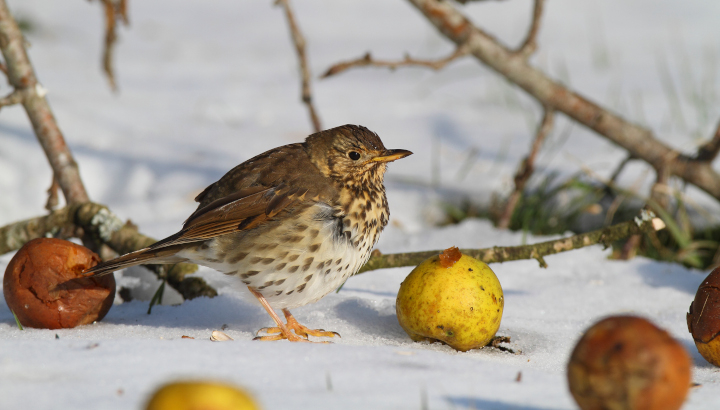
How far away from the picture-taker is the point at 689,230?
18.0ft

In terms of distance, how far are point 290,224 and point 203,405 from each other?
5.27 ft

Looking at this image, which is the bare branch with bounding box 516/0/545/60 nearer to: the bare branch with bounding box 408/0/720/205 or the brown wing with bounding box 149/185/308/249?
the bare branch with bounding box 408/0/720/205

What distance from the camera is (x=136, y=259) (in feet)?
10.3

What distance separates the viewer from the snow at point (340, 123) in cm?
220

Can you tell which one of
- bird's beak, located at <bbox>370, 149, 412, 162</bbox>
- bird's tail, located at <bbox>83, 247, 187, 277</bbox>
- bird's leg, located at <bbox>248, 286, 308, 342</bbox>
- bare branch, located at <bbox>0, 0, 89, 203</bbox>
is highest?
bare branch, located at <bbox>0, 0, 89, 203</bbox>

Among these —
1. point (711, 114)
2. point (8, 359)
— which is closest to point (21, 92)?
point (8, 359)

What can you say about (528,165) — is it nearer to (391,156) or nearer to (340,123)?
(391,156)

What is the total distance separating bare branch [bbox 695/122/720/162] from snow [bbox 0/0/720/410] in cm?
8

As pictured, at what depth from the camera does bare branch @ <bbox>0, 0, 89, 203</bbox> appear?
166 inches

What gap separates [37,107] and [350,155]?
2080 millimetres

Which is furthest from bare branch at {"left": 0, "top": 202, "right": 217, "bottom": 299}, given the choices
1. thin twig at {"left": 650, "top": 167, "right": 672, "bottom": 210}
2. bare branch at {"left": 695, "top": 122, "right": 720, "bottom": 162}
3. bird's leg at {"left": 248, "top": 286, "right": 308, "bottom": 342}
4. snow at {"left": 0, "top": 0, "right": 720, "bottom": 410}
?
bare branch at {"left": 695, "top": 122, "right": 720, "bottom": 162}

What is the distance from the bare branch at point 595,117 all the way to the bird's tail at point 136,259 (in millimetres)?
2780

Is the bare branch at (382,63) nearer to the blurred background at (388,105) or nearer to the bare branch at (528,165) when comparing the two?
the bare branch at (528,165)

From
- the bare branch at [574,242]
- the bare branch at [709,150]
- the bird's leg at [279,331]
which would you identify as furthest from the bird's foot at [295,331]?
the bare branch at [709,150]
